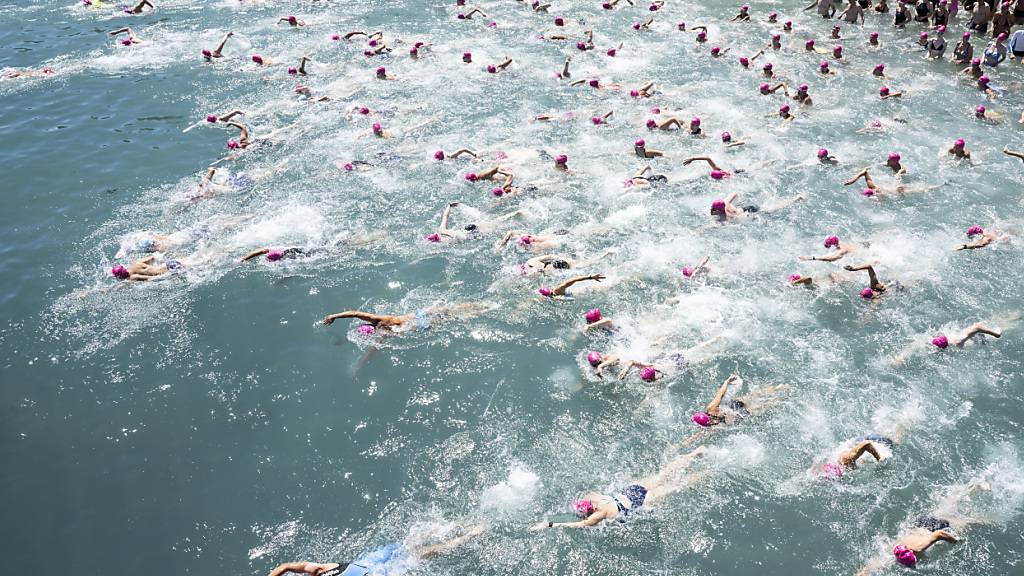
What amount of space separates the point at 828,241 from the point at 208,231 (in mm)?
14202

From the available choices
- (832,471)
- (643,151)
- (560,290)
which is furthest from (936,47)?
(832,471)

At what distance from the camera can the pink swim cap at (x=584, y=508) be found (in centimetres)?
943

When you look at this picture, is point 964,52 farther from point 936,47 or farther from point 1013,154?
point 1013,154

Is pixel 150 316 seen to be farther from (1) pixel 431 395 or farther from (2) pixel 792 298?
(2) pixel 792 298

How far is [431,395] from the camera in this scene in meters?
11.6

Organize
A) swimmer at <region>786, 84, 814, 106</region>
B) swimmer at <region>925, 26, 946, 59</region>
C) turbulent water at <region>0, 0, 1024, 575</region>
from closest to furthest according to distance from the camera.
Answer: turbulent water at <region>0, 0, 1024, 575</region> < swimmer at <region>786, 84, 814, 106</region> < swimmer at <region>925, 26, 946, 59</region>

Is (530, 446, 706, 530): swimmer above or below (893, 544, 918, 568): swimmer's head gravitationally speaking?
above

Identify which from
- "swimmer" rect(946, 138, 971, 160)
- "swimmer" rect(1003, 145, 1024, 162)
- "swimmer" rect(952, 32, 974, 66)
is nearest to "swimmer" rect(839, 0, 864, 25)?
"swimmer" rect(952, 32, 974, 66)

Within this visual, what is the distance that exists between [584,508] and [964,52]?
2362 centimetres

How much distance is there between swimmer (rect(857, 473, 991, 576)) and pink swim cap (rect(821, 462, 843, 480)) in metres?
1.11

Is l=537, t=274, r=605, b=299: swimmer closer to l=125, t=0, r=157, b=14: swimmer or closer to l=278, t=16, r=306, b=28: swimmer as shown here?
l=278, t=16, r=306, b=28: swimmer

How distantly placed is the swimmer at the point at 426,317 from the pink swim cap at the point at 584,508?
189 inches

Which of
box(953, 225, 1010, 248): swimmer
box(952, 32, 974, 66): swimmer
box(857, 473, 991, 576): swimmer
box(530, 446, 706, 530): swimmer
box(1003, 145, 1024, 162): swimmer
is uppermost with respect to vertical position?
box(952, 32, 974, 66): swimmer

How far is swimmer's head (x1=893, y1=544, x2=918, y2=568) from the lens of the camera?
8.70m
